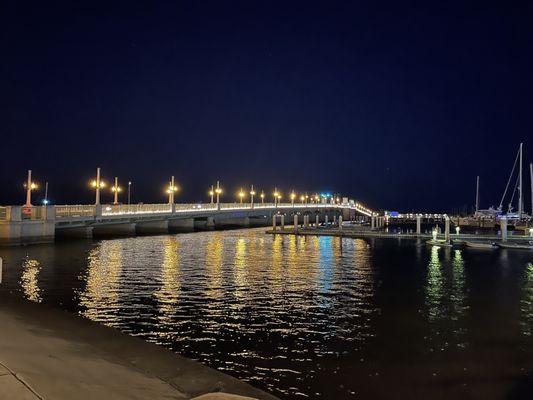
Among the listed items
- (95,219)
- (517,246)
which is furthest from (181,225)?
(517,246)

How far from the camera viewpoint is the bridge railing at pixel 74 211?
56844mm

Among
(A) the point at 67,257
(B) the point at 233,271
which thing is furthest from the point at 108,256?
(B) the point at 233,271

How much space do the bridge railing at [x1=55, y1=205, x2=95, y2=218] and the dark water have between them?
1854 cm

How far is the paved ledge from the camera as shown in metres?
7.88

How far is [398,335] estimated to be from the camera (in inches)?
634

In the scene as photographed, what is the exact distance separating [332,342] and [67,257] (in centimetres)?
3015

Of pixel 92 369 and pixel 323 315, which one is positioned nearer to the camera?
pixel 92 369

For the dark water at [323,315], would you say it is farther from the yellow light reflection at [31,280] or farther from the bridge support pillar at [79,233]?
the bridge support pillar at [79,233]

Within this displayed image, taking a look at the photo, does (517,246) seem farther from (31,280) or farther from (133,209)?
(31,280)

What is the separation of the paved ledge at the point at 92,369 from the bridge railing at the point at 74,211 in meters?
46.2

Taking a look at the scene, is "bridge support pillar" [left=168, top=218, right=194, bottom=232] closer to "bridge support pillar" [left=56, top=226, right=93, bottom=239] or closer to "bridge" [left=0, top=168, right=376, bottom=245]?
"bridge" [left=0, top=168, right=376, bottom=245]

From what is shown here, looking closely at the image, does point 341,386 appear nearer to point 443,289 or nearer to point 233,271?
point 443,289

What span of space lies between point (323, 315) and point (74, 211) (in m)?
46.9

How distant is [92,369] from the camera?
9289mm
